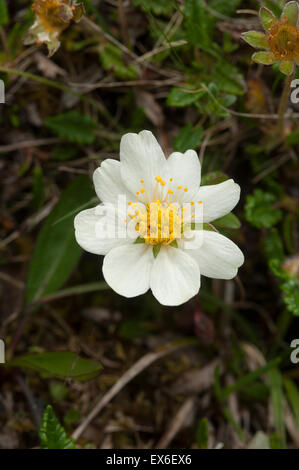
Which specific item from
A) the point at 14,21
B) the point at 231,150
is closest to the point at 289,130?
the point at 231,150

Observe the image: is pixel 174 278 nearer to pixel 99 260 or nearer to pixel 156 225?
pixel 156 225

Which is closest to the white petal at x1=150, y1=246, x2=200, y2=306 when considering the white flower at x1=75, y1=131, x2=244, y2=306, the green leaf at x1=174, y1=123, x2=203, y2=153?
the white flower at x1=75, y1=131, x2=244, y2=306

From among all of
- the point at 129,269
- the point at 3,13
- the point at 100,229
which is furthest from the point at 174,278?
the point at 3,13

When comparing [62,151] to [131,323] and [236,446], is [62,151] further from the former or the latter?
[236,446]

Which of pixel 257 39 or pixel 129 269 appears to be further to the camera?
pixel 257 39

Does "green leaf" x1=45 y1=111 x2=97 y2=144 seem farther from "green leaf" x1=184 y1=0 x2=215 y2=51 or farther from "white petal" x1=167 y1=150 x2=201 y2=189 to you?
"white petal" x1=167 y1=150 x2=201 y2=189

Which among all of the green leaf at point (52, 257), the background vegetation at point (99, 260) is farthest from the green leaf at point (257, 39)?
the green leaf at point (52, 257)

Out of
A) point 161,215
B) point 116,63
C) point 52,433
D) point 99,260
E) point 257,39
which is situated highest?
point 116,63
